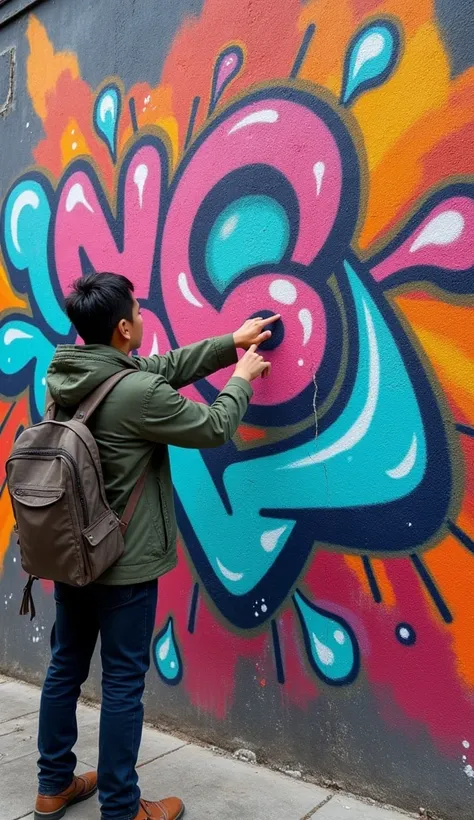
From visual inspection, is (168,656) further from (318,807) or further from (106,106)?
(106,106)

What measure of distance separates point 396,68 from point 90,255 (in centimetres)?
176

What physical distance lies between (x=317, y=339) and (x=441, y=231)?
580mm

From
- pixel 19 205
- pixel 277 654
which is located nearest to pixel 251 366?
pixel 277 654

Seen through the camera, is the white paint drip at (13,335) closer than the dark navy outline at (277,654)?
No

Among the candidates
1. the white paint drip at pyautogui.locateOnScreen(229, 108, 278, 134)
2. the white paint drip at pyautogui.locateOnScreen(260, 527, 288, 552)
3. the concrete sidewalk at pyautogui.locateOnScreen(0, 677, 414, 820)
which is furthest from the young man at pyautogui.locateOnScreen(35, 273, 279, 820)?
the white paint drip at pyautogui.locateOnScreen(229, 108, 278, 134)

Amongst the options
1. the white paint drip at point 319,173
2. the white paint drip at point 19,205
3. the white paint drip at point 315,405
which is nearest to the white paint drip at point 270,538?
the white paint drip at point 315,405

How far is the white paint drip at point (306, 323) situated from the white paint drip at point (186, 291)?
559mm

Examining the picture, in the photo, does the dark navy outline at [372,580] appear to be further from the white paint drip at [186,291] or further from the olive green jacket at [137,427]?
the white paint drip at [186,291]

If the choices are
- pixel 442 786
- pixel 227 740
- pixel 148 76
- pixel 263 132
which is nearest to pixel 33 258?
pixel 148 76

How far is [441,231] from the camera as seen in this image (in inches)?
91.0

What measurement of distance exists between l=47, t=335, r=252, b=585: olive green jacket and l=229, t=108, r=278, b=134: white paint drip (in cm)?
117

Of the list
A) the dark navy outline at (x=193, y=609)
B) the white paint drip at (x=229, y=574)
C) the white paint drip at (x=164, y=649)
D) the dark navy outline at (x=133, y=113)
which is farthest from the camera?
the dark navy outline at (x=133, y=113)

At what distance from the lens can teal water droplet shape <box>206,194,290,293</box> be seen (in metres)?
2.75

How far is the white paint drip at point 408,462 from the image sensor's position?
2359 millimetres
